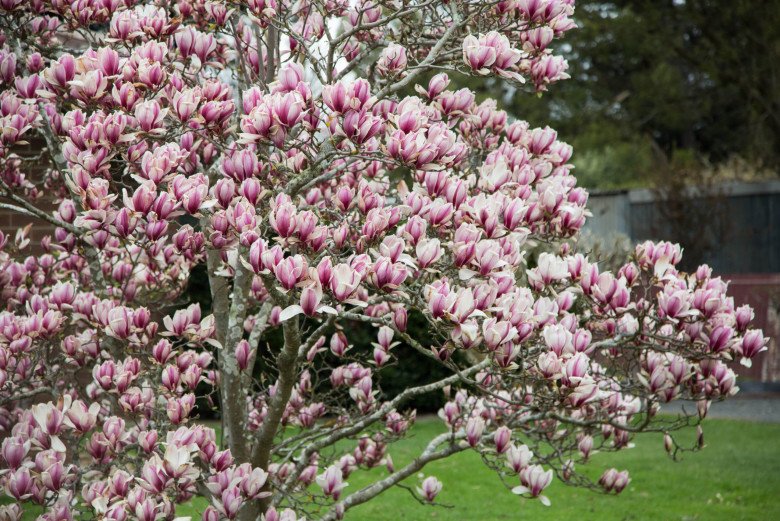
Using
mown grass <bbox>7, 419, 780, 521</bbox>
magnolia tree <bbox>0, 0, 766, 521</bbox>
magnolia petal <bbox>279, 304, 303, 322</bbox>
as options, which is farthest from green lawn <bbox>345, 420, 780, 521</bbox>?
magnolia petal <bbox>279, 304, 303, 322</bbox>

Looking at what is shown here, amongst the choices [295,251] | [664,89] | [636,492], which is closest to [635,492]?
[636,492]

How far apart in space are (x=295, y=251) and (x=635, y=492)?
4.50m

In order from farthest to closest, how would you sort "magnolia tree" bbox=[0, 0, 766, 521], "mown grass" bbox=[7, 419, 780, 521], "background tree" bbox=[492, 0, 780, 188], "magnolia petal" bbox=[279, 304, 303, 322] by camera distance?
"background tree" bbox=[492, 0, 780, 188]
"mown grass" bbox=[7, 419, 780, 521]
"magnolia tree" bbox=[0, 0, 766, 521]
"magnolia petal" bbox=[279, 304, 303, 322]

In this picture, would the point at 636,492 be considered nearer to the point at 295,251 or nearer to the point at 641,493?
the point at 641,493

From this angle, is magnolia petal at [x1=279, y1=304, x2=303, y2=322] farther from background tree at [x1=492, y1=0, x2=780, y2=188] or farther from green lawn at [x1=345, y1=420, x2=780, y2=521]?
background tree at [x1=492, y1=0, x2=780, y2=188]

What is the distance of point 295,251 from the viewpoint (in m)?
3.11

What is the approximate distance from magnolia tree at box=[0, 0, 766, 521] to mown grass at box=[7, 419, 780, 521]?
194 cm

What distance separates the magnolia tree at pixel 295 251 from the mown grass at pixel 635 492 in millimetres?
1945

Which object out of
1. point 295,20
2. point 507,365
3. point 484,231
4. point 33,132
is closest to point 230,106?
point 484,231

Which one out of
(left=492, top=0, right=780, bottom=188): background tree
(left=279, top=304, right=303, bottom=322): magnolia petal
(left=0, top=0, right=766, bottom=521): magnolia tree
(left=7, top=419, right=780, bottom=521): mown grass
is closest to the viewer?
(left=279, top=304, right=303, bottom=322): magnolia petal

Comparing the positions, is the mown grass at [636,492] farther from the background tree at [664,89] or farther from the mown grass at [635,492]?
the background tree at [664,89]

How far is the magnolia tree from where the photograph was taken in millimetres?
2744

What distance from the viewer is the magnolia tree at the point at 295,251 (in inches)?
108

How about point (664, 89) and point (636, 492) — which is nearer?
point (636, 492)
